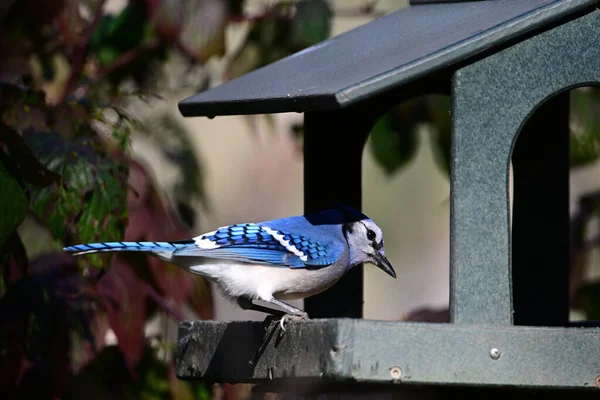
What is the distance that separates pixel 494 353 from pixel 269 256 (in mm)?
1023

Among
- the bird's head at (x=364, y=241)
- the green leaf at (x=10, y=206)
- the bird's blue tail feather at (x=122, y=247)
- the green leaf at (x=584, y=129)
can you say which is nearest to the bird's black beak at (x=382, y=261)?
the bird's head at (x=364, y=241)

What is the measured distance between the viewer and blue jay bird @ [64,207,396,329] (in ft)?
13.3

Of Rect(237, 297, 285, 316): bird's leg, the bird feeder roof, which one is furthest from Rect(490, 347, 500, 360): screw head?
Rect(237, 297, 285, 316): bird's leg

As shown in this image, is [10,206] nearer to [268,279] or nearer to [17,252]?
[17,252]

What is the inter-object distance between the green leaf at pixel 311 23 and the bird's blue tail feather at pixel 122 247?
1.23 m

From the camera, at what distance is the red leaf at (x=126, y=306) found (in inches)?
171

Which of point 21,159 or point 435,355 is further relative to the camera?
point 21,159

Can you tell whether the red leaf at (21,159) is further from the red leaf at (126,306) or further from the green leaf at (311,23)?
the green leaf at (311,23)

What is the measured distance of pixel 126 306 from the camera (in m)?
4.40

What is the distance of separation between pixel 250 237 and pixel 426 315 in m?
0.88

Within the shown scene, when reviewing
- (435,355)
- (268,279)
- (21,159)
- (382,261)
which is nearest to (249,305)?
(268,279)

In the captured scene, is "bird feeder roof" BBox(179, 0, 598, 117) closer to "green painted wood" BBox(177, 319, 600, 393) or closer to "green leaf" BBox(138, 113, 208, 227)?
"green painted wood" BBox(177, 319, 600, 393)

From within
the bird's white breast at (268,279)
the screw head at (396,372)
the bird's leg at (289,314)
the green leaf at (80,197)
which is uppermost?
the green leaf at (80,197)

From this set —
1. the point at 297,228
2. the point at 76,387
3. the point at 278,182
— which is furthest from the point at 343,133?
the point at 278,182
